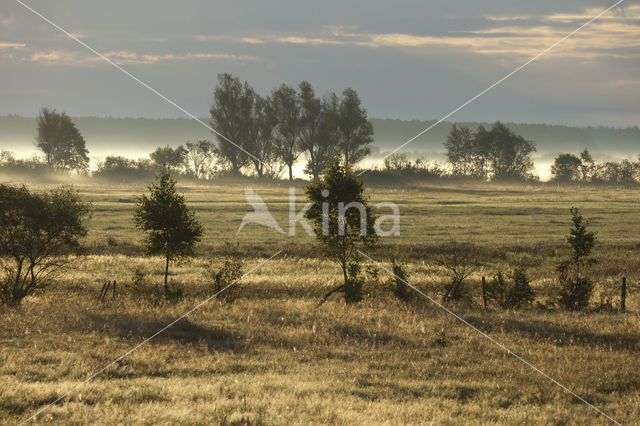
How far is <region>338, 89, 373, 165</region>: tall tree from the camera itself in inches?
5571

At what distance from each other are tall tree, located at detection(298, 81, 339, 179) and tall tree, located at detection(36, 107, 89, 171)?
6328cm

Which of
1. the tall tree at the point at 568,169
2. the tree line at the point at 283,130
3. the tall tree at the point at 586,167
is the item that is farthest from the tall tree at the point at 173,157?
the tall tree at the point at 586,167

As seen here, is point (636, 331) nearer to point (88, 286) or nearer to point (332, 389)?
point (332, 389)

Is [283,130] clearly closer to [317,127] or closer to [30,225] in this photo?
[317,127]

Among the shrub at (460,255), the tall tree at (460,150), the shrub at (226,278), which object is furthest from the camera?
the tall tree at (460,150)

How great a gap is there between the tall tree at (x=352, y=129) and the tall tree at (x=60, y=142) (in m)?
72.2

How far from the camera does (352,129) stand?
14200 centimetres

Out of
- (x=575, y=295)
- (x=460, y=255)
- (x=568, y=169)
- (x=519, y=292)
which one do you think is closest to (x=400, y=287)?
(x=519, y=292)

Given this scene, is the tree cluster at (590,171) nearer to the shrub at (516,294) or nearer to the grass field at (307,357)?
the grass field at (307,357)

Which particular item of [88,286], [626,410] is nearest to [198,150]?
[88,286]

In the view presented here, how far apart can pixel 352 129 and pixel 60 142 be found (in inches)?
3140

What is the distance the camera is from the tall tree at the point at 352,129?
141500mm

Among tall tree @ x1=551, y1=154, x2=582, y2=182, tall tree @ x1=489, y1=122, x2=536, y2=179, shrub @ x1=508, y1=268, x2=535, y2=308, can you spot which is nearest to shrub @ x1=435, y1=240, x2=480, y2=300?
shrub @ x1=508, y1=268, x2=535, y2=308

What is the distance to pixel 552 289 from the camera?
33562 millimetres
